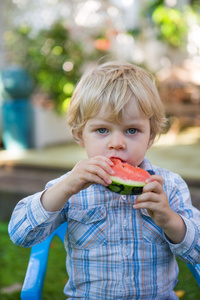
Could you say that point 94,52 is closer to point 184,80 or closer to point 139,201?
point 184,80

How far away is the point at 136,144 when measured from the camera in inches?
65.3

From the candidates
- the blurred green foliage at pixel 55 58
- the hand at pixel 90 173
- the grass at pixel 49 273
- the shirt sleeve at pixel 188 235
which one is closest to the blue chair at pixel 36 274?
the hand at pixel 90 173

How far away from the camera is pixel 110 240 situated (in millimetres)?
1714

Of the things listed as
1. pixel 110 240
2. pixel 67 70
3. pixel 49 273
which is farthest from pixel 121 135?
pixel 67 70

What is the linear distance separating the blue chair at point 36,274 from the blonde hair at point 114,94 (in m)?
0.55

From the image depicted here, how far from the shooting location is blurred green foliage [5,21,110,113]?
6.98 metres

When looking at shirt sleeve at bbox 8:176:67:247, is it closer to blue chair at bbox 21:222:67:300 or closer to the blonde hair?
blue chair at bbox 21:222:67:300

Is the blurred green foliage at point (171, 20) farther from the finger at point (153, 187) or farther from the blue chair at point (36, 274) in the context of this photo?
the finger at point (153, 187)

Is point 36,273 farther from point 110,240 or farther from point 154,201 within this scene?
point 154,201

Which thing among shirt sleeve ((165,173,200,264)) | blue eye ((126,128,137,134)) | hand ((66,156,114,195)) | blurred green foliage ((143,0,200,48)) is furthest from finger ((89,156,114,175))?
blurred green foliage ((143,0,200,48))

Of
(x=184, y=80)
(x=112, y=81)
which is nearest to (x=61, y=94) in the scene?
(x=184, y=80)

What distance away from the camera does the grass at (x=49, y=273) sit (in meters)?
2.77

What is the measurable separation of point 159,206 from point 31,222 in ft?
1.71

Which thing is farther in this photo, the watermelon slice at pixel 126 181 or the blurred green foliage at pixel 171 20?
the blurred green foliage at pixel 171 20
